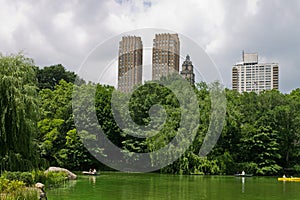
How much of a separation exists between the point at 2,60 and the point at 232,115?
19.7 meters

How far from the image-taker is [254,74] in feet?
240

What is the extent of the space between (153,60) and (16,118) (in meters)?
15.5

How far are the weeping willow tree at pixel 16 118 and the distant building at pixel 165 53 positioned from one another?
43.6 feet

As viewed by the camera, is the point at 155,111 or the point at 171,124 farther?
the point at 155,111

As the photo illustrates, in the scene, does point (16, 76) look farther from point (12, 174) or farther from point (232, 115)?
Answer: point (232, 115)

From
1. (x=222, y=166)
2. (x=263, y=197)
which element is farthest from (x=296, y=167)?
(x=263, y=197)

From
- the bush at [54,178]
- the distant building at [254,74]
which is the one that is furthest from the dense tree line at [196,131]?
the distant building at [254,74]

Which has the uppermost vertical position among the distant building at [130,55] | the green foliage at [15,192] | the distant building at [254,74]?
the distant building at [254,74]

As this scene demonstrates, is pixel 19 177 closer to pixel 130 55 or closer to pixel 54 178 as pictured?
pixel 54 178

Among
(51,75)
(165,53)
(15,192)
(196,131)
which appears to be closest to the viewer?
(15,192)

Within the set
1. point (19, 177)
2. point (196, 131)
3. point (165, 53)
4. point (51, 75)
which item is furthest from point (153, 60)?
point (19, 177)

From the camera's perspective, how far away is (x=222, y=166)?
30.4 meters

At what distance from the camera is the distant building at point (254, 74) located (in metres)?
71.9

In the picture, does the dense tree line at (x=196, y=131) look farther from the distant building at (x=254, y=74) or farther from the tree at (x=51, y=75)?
the distant building at (x=254, y=74)
